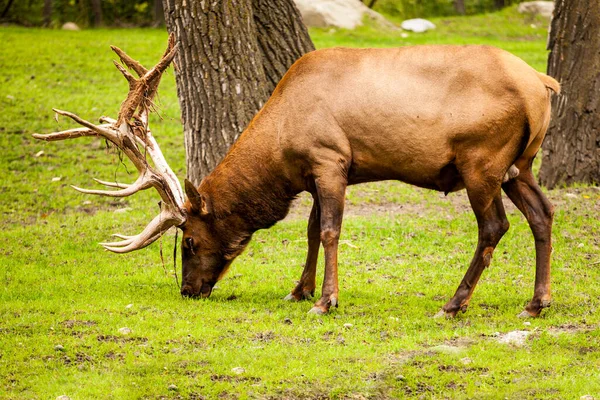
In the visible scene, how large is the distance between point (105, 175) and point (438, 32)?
48.3 ft

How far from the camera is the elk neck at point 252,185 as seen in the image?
7746mm

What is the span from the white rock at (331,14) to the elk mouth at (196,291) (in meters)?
17.0

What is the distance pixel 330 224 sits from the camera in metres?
7.44

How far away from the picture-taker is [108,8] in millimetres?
26391

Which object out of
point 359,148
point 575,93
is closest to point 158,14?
point 575,93

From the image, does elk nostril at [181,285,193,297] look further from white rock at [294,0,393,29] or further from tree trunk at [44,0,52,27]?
tree trunk at [44,0,52,27]

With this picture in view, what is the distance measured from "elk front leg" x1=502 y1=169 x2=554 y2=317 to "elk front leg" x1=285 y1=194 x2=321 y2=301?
165 centimetres

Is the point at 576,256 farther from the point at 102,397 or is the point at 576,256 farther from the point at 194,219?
the point at 102,397

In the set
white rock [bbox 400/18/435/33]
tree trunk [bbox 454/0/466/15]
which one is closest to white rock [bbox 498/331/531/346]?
white rock [bbox 400/18/435/33]

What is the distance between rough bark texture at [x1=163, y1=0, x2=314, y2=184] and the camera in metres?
10.1

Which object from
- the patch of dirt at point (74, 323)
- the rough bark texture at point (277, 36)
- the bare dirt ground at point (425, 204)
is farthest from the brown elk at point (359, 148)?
the rough bark texture at point (277, 36)

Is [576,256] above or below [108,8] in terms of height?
above

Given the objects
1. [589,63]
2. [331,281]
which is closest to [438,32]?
[589,63]

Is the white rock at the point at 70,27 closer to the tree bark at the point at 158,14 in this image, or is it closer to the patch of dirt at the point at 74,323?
the tree bark at the point at 158,14
